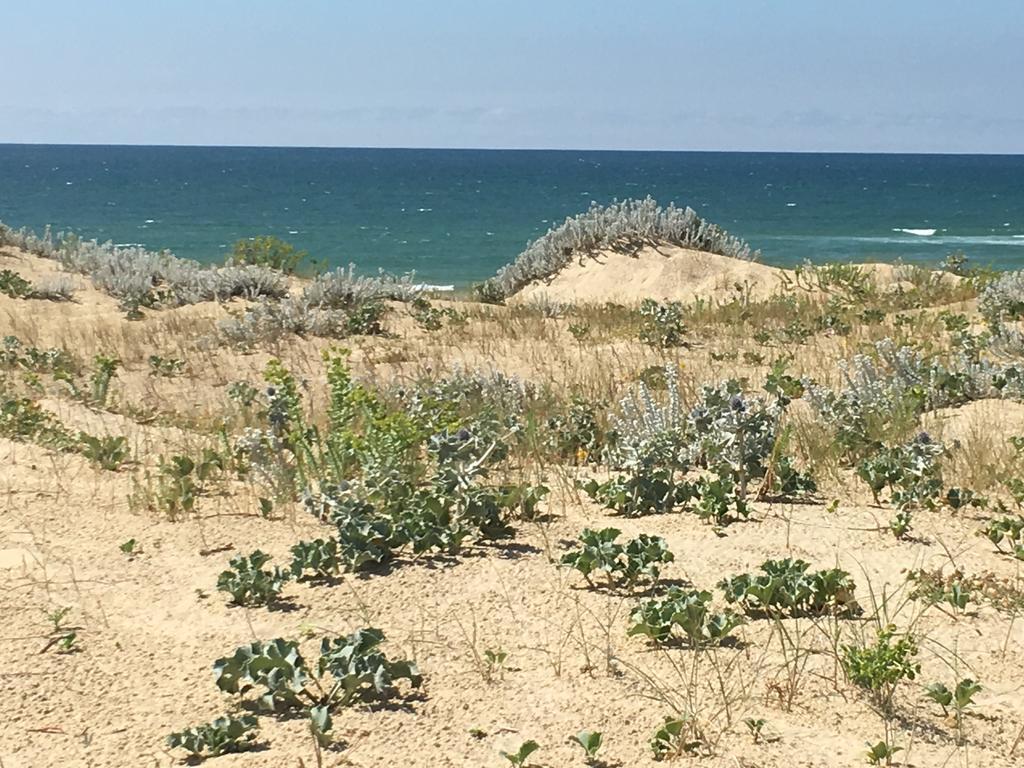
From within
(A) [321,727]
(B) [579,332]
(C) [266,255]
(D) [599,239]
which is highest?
(D) [599,239]

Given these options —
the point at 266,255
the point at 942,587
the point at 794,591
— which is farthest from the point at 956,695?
the point at 266,255

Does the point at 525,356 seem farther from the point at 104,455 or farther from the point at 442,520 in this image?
the point at 442,520

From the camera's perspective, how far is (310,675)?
11.8 ft

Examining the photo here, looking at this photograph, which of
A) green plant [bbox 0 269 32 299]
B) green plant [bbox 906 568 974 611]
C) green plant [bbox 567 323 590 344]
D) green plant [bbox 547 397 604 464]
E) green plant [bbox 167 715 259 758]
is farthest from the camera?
green plant [bbox 0 269 32 299]

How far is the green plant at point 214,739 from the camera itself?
3.27 meters

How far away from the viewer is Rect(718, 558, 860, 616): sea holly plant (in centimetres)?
409

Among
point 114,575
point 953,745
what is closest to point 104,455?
point 114,575

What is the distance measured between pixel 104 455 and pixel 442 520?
2488 mm

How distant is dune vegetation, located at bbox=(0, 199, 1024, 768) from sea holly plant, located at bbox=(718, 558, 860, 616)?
0.04ft

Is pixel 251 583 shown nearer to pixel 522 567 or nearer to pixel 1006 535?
pixel 522 567

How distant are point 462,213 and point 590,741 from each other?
5079 centimetres

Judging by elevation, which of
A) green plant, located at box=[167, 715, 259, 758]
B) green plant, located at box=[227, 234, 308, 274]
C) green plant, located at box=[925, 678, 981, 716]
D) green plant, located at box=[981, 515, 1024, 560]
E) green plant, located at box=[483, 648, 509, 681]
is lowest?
green plant, located at box=[167, 715, 259, 758]

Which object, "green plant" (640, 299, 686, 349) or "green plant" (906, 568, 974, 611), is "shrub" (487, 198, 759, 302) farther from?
"green plant" (906, 568, 974, 611)

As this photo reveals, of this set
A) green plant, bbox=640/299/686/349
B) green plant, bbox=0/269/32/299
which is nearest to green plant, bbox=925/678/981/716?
green plant, bbox=640/299/686/349
